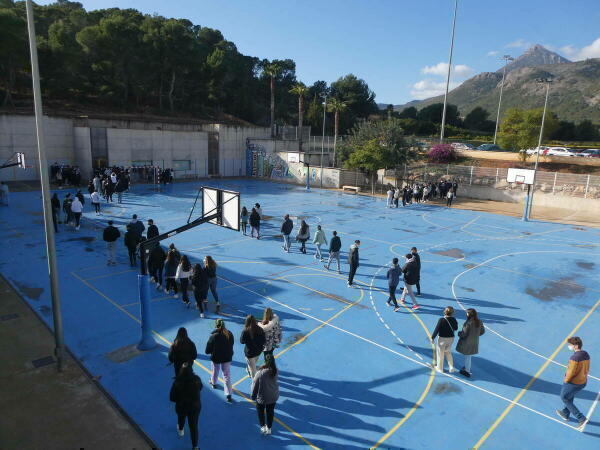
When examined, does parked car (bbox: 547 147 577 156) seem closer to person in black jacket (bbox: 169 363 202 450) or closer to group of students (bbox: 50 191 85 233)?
group of students (bbox: 50 191 85 233)

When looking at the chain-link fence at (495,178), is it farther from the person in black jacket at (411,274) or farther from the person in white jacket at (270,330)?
the person in white jacket at (270,330)

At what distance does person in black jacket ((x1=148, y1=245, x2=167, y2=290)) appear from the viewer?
45.6ft

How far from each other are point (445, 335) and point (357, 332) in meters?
2.77

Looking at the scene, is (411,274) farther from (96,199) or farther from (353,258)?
(96,199)

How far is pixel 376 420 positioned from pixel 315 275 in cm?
843

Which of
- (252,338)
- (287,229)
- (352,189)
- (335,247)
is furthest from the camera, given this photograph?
(352,189)

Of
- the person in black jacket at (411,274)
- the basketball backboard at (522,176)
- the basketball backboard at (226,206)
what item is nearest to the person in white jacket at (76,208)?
the basketball backboard at (226,206)

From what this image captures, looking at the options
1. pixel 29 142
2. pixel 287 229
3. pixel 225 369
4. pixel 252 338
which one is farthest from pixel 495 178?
pixel 29 142

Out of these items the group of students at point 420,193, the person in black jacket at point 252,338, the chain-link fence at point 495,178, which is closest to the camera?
the person in black jacket at point 252,338

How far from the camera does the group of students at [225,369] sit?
6891 millimetres

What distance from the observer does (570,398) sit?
8164 mm

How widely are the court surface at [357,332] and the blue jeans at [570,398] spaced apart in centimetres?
25

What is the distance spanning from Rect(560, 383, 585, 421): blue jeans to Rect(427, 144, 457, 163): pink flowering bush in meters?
41.0

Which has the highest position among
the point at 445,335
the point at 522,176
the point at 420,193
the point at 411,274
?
the point at 522,176
